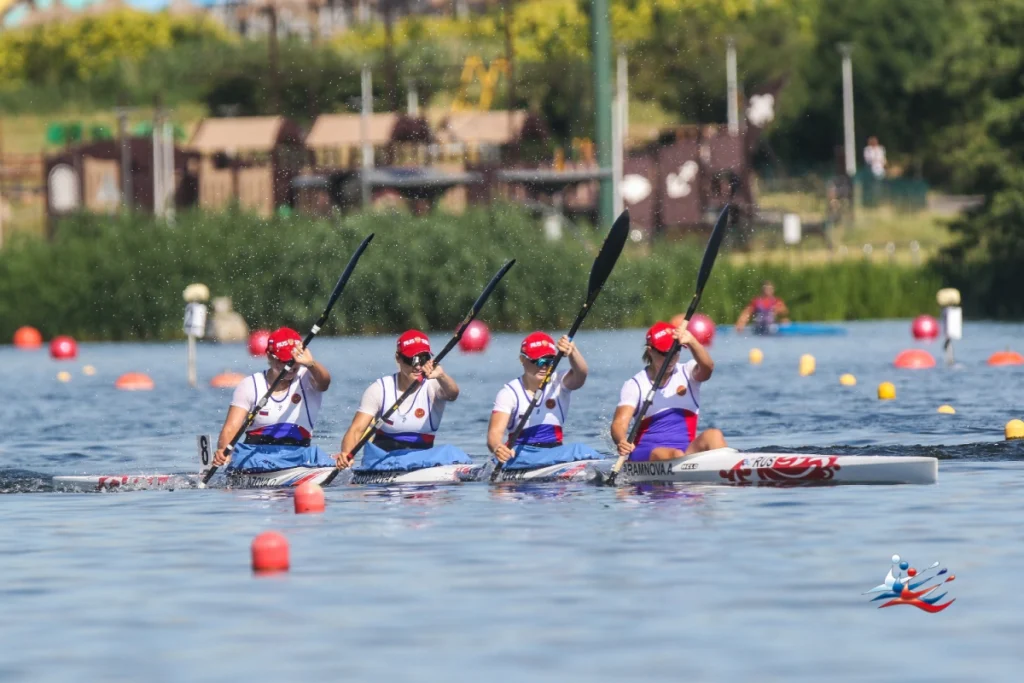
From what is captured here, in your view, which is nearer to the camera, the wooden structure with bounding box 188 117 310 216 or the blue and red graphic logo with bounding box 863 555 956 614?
the blue and red graphic logo with bounding box 863 555 956 614

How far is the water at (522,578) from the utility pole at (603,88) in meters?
26.6

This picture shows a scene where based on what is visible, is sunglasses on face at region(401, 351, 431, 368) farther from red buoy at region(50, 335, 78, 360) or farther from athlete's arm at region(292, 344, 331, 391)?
red buoy at region(50, 335, 78, 360)

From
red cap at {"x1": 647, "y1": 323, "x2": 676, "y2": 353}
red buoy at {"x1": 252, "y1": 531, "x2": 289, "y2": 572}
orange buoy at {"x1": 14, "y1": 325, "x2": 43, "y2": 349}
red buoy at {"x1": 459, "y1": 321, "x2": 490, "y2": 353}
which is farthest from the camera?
orange buoy at {"x1": 14, "y1": 325, "x2": 43, "y2": 349}

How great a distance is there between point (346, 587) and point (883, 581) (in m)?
3.43

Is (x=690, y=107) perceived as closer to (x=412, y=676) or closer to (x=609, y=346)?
(x=609, y=346)

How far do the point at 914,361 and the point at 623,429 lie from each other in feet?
62.9

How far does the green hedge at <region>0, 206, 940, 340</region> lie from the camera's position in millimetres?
50844

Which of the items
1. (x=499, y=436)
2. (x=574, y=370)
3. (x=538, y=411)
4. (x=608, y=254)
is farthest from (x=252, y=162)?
(x=574, y=370)

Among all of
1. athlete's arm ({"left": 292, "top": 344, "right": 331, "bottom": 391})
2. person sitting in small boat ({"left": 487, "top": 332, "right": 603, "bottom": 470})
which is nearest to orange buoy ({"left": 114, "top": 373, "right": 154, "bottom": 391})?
athlete's arm ({"left": 292, "top": 344, "right": 331, "bottom": 391})

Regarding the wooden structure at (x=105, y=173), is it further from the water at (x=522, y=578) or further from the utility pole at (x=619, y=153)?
the water at (x=522, y=578)

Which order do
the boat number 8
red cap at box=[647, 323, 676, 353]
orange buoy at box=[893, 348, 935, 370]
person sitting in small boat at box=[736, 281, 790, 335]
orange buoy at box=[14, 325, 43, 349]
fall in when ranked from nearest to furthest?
1. red cap at box=[647, 323, 676, 353]
2. the boat number 8
3. orange buoy at box=[893, 348, 935, 370]
4. person sitting in small boat at box=[736, 281, 790, 335]
5. orange buoy at box=[14, 325, 43, 349]

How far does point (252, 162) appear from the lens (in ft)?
256

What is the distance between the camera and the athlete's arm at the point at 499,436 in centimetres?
1916

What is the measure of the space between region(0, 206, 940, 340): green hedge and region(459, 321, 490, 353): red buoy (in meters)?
4.12
